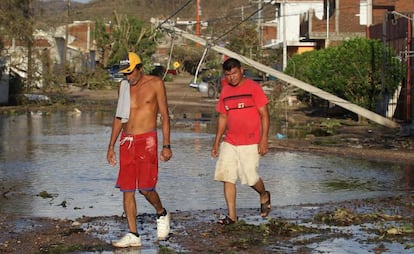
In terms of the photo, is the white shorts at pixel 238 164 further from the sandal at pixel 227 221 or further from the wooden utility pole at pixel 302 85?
the wooden utility pole at pixel 302 85

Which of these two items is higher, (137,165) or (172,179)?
(137,165)

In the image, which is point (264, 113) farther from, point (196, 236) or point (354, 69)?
point (354, 69)

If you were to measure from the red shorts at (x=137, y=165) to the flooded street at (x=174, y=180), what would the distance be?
1.09 m

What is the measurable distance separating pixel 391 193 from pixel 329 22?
35.6 meters

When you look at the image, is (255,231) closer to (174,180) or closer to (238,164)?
(238,164)

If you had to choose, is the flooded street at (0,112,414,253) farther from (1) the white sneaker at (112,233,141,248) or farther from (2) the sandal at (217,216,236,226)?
(1) the white sneaker at (112,233,141,248)

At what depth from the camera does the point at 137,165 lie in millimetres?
9258

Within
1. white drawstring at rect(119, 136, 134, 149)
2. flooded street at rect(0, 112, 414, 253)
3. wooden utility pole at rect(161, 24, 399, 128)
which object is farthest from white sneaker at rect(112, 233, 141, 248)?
wooden utility pole at rect(161, 24, 399, 128)

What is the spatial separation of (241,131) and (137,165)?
140cm

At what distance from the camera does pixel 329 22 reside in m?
48.1

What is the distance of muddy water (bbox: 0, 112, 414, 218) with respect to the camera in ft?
40.0

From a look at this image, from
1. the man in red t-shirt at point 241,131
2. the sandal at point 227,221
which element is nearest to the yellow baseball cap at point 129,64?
the man in red t-shirt at point 241,131

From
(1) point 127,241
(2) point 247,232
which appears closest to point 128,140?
(1) point 127,241

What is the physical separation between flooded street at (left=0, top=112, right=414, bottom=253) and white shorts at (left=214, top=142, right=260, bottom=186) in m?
0.93
